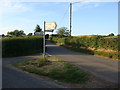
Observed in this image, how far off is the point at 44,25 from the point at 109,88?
9.63 metres

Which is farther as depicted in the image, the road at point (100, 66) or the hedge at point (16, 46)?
the hedge at point (16, 46)

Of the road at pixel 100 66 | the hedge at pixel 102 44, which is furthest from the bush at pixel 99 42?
the road at pixel 100 66

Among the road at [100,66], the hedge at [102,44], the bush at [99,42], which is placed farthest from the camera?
the bush at [99,42]

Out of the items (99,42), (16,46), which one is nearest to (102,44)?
(99,42)

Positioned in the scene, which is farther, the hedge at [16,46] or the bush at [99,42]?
the hedge at [16,46]

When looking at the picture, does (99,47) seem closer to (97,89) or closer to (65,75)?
(65,75)

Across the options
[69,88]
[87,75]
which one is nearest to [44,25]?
[87,75]

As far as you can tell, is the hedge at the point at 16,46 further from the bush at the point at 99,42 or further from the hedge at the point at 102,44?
the bush at the point at 99,42

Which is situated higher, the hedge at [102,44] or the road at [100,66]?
the hedge at [102,44]

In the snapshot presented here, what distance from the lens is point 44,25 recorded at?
53.1 ft

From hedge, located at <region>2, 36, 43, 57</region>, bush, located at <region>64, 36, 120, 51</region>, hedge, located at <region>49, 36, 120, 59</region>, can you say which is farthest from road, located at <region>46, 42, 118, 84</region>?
A: hedge, located at <region>2, 36, 43, 57</region>

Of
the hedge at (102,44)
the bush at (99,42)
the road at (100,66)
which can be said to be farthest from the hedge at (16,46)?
the bush at (99,42)

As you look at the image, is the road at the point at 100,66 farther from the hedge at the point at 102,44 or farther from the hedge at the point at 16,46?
the hedge at the point at 16,46

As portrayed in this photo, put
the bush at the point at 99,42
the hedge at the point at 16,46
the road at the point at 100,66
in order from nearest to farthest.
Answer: the road at the point at 100,66, the bush at the point at 99,42, the hedge at the point at 16,46
